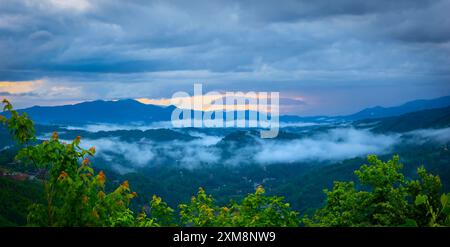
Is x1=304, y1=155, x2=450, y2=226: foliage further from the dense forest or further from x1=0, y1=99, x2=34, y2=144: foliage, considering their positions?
x1=0, y1=99, x2=34, y2=144: foliage

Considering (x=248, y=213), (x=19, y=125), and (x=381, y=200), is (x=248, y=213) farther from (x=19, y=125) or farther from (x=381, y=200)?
(x=381, y=200)

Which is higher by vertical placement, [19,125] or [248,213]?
[19,125]

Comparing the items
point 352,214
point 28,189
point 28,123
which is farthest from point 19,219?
point 28,123

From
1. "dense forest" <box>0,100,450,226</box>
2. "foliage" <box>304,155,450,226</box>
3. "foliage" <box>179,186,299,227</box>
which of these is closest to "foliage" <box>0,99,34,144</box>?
"dense forest" <box>0,100,450,226</box>

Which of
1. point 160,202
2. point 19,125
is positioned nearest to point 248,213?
point 160,202

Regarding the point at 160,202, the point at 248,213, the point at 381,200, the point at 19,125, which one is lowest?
the point at 381,200

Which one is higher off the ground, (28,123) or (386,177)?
(28,123)

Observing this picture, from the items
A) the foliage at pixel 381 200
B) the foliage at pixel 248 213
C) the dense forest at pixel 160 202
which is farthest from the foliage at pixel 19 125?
the foliage at pixel 381 200

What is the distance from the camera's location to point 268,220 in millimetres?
17359

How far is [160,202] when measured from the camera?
17.9 meters

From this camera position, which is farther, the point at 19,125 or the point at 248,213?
the point at 248,213
